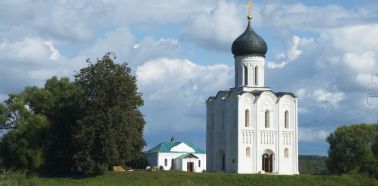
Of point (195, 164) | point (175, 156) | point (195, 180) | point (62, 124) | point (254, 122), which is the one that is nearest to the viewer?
point (195, 180)

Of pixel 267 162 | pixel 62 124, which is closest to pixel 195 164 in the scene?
pixel 267 162

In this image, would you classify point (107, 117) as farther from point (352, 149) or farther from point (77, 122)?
point (352, 149)

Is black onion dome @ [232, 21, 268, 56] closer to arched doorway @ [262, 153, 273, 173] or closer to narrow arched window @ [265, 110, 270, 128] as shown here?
narrow arched window @ [265, 110, 270, 128]

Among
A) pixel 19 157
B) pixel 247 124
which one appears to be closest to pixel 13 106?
pixel 19 157

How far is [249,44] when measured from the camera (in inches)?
2520

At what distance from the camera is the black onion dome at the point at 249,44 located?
210 ft

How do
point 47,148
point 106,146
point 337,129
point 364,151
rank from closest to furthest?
1. point 106,146
2. point 47,148
3. point 364,151
4. point 337,129

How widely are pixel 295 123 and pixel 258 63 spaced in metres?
5.24

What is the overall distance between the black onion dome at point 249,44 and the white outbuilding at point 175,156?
1707 centimetres

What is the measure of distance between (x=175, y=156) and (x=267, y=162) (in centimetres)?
2107

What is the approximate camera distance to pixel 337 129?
241ft

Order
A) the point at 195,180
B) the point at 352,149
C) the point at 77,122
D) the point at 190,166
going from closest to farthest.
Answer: the point at 195,180 < the point at 77,122 < the point at 352,149 < the point at 190,166

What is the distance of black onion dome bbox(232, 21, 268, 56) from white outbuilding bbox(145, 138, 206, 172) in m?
17.1

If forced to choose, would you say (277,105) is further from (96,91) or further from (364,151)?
(96,91)
